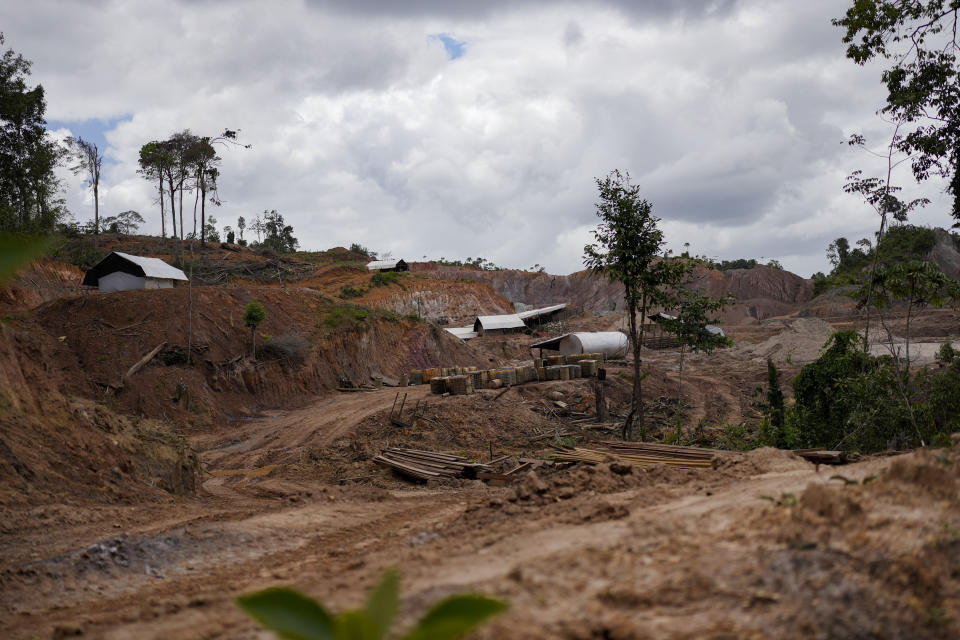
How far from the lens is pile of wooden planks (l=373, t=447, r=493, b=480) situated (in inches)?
487

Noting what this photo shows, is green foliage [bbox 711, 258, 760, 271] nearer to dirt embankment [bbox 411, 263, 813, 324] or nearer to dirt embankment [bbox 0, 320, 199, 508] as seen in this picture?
dirt embankment [bbox 411, 263, 813, 324]

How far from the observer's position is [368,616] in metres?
1.48

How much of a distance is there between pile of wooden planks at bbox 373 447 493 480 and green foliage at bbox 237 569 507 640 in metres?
11.0

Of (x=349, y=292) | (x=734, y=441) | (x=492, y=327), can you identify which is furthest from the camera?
(x=349, y=292)

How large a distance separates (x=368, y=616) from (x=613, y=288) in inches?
2914

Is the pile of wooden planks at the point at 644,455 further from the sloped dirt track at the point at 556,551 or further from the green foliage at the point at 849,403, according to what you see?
the green foliage at the point at 849,403

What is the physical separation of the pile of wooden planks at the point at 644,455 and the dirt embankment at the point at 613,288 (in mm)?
56097

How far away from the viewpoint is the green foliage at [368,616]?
1442 mm

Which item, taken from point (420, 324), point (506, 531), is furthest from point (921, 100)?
point (420, 324)

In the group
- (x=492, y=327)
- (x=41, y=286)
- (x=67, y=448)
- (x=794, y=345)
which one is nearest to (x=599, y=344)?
(x=794, y=345)

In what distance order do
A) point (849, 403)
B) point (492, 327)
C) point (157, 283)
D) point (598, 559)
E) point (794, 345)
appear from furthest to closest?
point (492, 327) < point (794, 345) < point (157, 283) < point (849, 403) < point (598, 559)

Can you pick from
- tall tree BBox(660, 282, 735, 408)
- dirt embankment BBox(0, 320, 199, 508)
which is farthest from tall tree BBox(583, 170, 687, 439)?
dirt embankment BBox(0, 320, 199, 508)

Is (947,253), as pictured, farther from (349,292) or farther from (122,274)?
(122,274)

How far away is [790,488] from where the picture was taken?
4.99 metres
